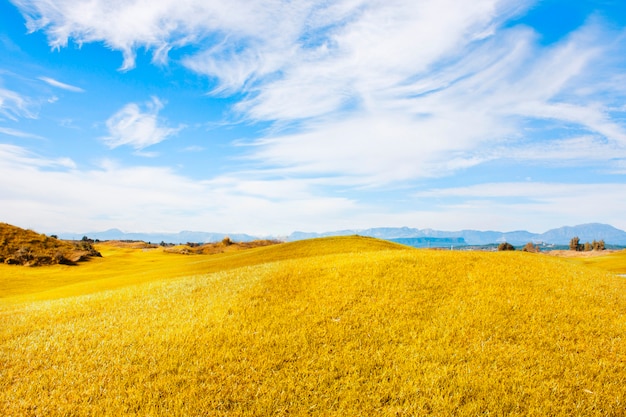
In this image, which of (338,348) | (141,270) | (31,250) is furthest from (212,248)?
(338,348)

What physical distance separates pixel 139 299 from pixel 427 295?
15.4 metres

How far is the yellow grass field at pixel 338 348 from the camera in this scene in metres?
9.34

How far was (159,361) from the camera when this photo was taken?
11258 millimetres

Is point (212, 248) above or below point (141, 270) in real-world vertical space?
above

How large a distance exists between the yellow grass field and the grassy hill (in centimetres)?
4063

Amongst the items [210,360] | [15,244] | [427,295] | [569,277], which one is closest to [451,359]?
[427,295]

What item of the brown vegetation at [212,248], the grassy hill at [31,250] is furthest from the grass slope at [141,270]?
the brown vegetation at [212,248]

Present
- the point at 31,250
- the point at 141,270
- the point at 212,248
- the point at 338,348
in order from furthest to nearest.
Answer: the point at 212,248, the point at 31,250, the point at 141,270, the point at 338,348

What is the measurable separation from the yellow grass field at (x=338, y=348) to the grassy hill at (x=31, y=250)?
40.6 m

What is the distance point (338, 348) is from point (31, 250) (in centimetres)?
6141

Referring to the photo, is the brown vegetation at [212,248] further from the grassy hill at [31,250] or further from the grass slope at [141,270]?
the grass slope at [141,270]

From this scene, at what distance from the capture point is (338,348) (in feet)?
38.9

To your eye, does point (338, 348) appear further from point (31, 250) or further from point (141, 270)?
point (31, 250)

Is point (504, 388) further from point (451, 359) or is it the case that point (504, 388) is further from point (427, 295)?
point (427, 295)
